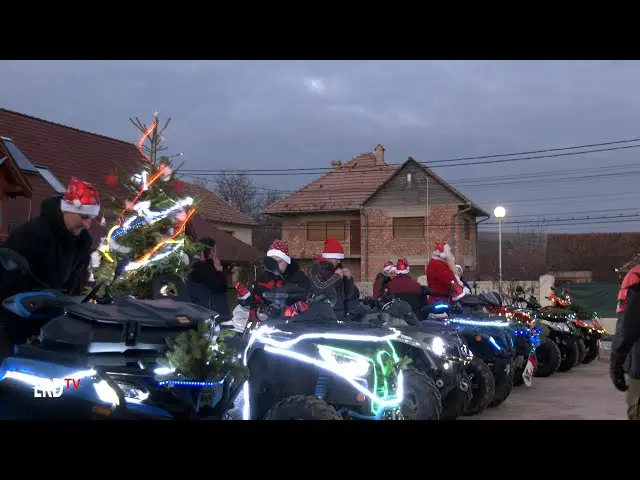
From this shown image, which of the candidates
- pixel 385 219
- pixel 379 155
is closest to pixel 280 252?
Answer: pixel 385 219

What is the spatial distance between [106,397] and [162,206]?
6989 millimetres

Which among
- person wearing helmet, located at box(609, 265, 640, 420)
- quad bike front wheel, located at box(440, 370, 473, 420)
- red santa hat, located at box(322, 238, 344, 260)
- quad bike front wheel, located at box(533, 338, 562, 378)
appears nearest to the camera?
person wearing helmet, located at box(609, 265, 640, 420)

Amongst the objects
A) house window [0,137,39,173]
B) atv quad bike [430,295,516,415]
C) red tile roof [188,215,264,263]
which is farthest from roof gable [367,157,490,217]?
atv quad bike [430,295,516,415]

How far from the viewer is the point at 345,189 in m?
41.2

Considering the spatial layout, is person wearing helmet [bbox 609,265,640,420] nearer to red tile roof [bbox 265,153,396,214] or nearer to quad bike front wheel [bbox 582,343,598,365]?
quad bike front wheel [bbox 582,343,598,365]

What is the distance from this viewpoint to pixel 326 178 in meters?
42.0

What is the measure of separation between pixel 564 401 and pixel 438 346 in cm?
414

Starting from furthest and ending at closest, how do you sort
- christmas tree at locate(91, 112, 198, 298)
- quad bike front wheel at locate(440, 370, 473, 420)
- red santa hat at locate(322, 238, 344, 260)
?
christmas tree at locate(91, 112, 198, 298)
red santa hat at locate(322, 238, 344, 260)
quad bike front wheel at locate(440, 370, 473, 420)

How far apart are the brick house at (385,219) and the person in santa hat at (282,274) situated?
3061 centimetres

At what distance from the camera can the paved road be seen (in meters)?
8.74

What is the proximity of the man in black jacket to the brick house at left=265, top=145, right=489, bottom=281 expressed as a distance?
28800 millimetres

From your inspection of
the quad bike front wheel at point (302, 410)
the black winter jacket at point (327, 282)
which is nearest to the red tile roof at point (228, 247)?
the black winter jacket at point (327, 282)
